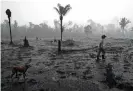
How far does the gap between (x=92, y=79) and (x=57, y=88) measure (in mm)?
2225

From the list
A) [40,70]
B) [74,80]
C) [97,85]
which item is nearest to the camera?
[97,85]

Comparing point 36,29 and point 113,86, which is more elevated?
point 36,29

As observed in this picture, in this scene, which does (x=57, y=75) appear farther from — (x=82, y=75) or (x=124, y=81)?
(x=124, y=81)

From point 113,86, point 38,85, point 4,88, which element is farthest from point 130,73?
point 4,88

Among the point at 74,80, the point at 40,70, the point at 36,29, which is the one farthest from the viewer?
the point at 36,29

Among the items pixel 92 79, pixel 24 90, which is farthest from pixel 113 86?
pixel 24 90

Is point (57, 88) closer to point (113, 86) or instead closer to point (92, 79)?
point (92, 79)

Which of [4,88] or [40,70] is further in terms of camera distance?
[40,70]

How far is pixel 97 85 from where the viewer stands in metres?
6.84

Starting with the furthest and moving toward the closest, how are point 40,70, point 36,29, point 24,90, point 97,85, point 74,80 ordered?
point 36,29 < point 40,70 < point 74,80 < point 97,85 < point 24,90

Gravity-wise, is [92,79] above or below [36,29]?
below

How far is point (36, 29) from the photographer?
64.9 metres

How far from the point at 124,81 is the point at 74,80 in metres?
2.64

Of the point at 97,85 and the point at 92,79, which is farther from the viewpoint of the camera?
the point at 92,79
